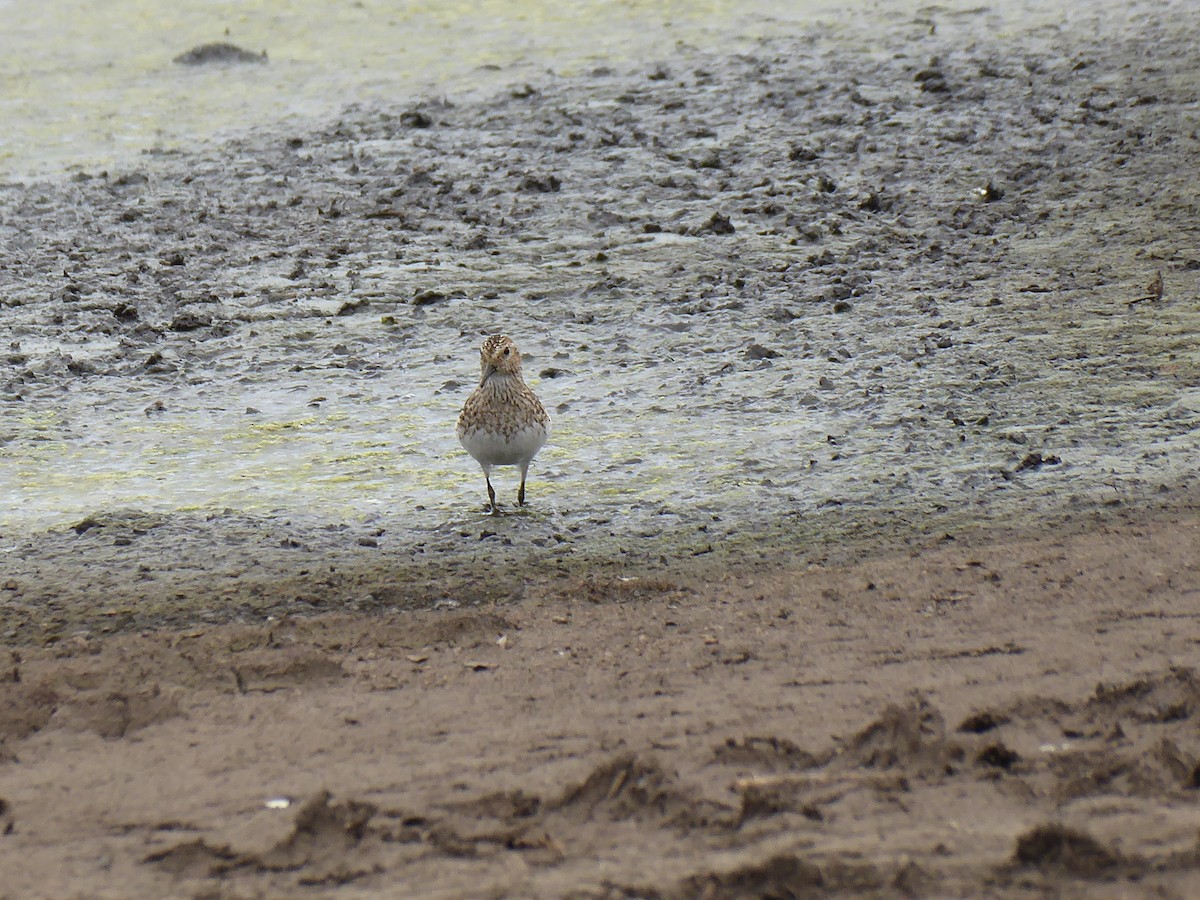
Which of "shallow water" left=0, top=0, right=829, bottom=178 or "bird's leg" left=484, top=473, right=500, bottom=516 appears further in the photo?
"shallow water" left=0, top=0, right=829, bottom=178

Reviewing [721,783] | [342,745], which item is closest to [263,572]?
[342,745]

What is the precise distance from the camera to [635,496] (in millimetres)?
7223

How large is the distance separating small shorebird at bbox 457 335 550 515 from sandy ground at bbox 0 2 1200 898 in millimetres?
300

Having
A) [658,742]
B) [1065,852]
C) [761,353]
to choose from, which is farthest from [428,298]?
[1065,852]

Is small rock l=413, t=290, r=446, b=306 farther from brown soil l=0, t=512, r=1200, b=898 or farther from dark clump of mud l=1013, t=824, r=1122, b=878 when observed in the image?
dark clump of mud l=1013, t=824, r=1122, b=878

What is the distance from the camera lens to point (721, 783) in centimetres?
447

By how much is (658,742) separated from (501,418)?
2.41m

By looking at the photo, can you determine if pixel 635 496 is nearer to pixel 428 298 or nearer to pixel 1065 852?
pixel 428 298

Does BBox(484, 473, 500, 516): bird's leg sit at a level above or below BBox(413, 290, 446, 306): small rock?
below

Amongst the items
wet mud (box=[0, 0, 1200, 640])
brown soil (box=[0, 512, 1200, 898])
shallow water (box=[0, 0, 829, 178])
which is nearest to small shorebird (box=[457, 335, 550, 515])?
wet mud (box=[0, 0, 1200, 640])

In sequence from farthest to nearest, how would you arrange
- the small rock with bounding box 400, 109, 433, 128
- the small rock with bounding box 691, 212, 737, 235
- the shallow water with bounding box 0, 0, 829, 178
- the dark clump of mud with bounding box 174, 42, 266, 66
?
1. the dark clump of mud with bounding box 174, 42, 266, 66
2. the shallow water with bounding box 0, 0, 829, 178
3. the small rock with bounding box 400, 109, 433, 128
4. the small rock with bounding box 691, 212, 737, 235

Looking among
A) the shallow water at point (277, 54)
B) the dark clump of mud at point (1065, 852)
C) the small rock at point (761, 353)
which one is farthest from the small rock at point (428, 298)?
the dark clump of mud at point (1065, 852)

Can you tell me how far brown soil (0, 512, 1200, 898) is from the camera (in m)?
4.11

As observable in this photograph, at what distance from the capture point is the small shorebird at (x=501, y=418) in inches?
270
